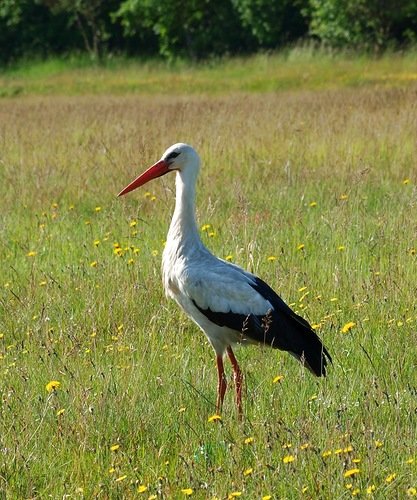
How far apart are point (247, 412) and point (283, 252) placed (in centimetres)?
210

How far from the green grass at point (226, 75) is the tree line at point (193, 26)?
150cm

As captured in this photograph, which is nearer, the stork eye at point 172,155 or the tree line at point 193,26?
the stork eye at point 172,155

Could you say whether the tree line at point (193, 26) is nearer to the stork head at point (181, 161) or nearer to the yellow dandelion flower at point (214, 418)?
the stork head at point (181, 161)

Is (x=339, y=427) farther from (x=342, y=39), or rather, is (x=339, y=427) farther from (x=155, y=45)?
(x=155, y=45)

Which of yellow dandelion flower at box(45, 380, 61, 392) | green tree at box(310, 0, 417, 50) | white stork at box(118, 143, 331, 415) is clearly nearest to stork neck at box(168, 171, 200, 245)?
white stork at box(118, 143, 331, 415)

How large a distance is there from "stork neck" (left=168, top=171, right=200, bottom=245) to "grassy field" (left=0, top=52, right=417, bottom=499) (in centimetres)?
53

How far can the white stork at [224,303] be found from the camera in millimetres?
4672

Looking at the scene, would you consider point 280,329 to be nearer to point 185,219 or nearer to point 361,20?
point 185,219

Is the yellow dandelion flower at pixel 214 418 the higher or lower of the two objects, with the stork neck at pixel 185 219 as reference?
lower

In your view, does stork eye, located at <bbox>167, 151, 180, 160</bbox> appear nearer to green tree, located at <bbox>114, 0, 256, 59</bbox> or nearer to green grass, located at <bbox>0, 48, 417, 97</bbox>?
green grass, located at <bbox>0, 48, 417, 97</bbox>

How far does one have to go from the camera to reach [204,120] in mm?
12055

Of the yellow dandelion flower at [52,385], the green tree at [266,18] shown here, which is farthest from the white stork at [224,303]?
the green tree at [266,18]

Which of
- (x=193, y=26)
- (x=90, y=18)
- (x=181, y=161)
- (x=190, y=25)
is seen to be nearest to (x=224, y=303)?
(x=181, y=161)

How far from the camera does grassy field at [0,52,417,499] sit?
148 inches
